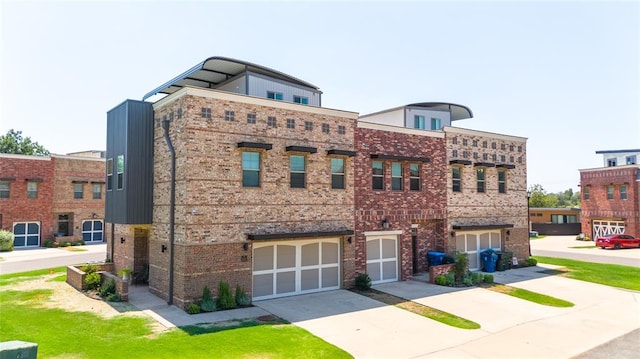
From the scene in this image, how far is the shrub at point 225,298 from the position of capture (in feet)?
49.1

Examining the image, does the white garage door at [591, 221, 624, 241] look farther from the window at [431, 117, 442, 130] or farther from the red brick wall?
the red brick wall

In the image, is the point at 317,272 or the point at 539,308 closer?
the point at 539,308

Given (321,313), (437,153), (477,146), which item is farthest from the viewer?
(477,146)

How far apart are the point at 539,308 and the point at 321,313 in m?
8.60

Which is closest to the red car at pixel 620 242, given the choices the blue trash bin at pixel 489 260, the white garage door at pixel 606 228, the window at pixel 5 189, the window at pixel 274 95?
the white garage door at pixel 606 228

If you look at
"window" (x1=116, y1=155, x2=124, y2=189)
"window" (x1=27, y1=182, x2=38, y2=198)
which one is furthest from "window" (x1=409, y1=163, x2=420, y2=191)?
"window" (x1=27, y1=182, x2=38, y2=198)

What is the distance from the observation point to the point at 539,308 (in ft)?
54.1

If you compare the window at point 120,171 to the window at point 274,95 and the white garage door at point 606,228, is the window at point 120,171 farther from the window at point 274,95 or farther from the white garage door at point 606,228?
the white garage door at point 606,228

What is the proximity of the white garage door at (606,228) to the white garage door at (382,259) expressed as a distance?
1373 inches

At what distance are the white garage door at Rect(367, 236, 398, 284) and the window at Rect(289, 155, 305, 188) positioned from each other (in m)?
4.71

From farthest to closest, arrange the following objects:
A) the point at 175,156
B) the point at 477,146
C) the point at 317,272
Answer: the point at 477,146 < the point at 317,272 < the point at 175,156

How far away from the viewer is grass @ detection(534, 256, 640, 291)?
21.8 meters

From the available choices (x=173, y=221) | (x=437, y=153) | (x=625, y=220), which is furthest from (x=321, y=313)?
(x=625, y=220)

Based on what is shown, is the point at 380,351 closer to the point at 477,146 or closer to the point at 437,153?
the point at 437,153
